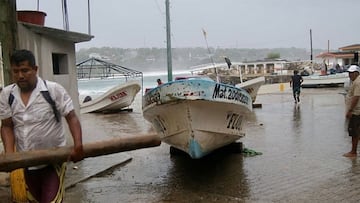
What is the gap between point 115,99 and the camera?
821 inches

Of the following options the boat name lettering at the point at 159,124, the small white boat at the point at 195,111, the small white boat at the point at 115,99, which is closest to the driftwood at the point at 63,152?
the small white boat at the point at 195,111

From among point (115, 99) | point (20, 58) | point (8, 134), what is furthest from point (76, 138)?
point (115, 99)

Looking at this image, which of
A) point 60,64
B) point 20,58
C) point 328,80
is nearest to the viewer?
point 20,58

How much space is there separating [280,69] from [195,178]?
2233 inches

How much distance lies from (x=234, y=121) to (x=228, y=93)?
2.95ft

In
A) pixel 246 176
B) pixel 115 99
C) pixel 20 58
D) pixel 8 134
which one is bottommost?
pixel 246 176

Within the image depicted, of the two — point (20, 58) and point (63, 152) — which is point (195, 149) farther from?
point (20, 58)

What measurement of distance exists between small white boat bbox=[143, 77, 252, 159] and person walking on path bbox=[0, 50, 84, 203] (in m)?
3.24

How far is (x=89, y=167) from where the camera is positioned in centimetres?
754

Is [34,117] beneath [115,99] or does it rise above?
above

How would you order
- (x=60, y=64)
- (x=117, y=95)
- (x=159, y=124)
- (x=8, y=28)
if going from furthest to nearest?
(x=117, y=95)
(x=60, y=64)
(x=159, y=124)
(x=8, y=28)

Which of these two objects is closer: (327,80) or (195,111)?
(195,111)

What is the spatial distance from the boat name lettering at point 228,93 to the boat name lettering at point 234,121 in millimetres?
311

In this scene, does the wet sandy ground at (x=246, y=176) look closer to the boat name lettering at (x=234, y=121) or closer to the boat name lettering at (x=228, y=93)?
the boat name lettering at (x=234, y=121)
